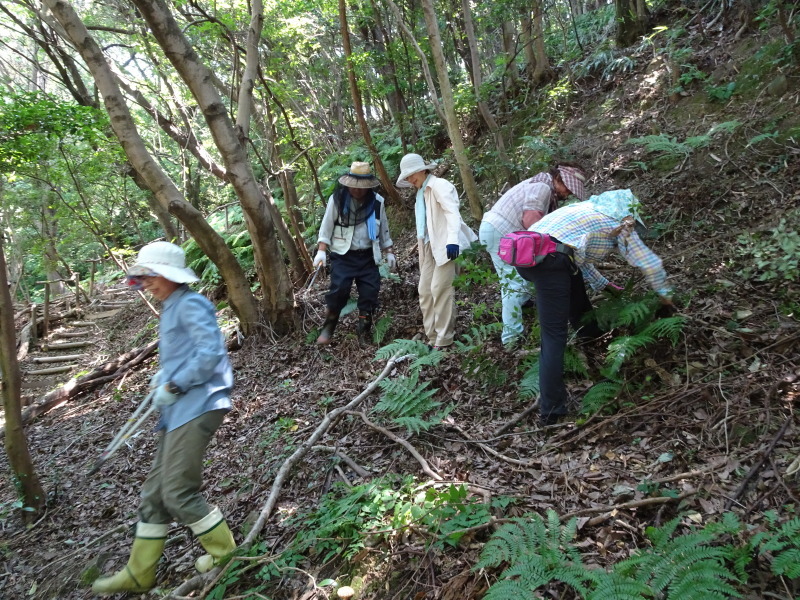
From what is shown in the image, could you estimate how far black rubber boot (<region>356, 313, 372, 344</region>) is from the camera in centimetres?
653

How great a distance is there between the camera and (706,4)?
306 inches

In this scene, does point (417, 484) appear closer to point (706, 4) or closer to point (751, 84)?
point (751, 84)

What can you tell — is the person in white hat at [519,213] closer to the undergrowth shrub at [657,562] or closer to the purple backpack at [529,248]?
the purple backpack at [529,248]

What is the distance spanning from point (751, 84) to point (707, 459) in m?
5.43

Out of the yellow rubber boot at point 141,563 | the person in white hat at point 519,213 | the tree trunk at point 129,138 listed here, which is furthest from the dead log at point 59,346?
the person in white hat at point 519,213

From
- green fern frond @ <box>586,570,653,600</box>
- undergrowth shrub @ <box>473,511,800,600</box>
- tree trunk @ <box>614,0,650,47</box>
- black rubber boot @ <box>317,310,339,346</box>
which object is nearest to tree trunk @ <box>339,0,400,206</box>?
black rubber boot @ <box>317,310,339,346</box>

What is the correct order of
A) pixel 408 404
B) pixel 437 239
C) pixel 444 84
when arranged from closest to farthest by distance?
pixel 408 404 < pixel 437 239 < pixel 444 84

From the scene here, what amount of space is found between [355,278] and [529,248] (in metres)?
3.33

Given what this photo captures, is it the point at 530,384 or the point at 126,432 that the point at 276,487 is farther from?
the point at 530,384

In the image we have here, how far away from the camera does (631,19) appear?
8422mm

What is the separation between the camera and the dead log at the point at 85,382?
812cm

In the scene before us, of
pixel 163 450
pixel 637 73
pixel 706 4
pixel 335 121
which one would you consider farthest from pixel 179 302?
pixel 335 121

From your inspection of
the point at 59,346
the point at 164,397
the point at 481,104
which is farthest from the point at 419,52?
the point at 59,346

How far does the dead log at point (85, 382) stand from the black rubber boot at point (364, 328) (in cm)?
460
